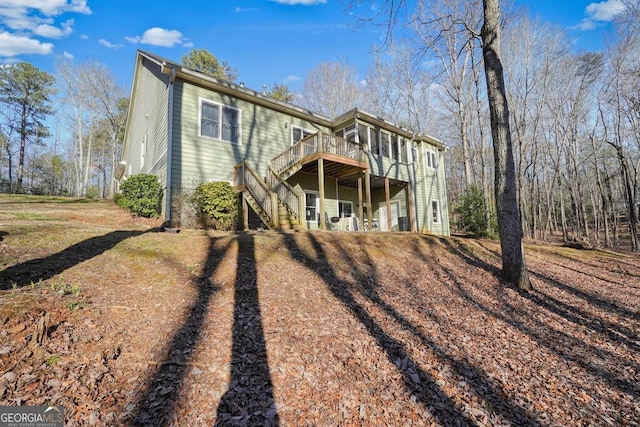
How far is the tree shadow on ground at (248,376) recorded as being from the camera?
2.41 metres

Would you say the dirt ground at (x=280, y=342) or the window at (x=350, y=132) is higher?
the window at (x=350, y=132)

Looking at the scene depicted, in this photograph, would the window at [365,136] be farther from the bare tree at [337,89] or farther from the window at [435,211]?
the bare tree at [337,89]

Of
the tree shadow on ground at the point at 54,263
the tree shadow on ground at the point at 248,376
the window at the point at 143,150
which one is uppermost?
the window at the point at 143,150

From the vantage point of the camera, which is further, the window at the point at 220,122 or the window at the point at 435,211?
the window at the point at 435,211

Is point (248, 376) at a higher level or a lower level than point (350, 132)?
lower

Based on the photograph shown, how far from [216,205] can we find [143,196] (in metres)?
3.34

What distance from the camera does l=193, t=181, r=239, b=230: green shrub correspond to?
32.7 ft

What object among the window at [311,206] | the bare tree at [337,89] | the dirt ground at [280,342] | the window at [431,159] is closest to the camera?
the dirt ground at [280,342]

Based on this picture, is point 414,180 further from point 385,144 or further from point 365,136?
point 365,136

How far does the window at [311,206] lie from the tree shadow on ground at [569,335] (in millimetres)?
7917

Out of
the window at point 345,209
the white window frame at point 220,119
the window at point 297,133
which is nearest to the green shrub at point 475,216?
the window at point 345,209

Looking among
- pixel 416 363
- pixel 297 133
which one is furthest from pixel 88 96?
pixel 416 363

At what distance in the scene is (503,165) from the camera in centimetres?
704

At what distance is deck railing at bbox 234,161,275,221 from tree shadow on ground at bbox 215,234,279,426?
18.0 feet
